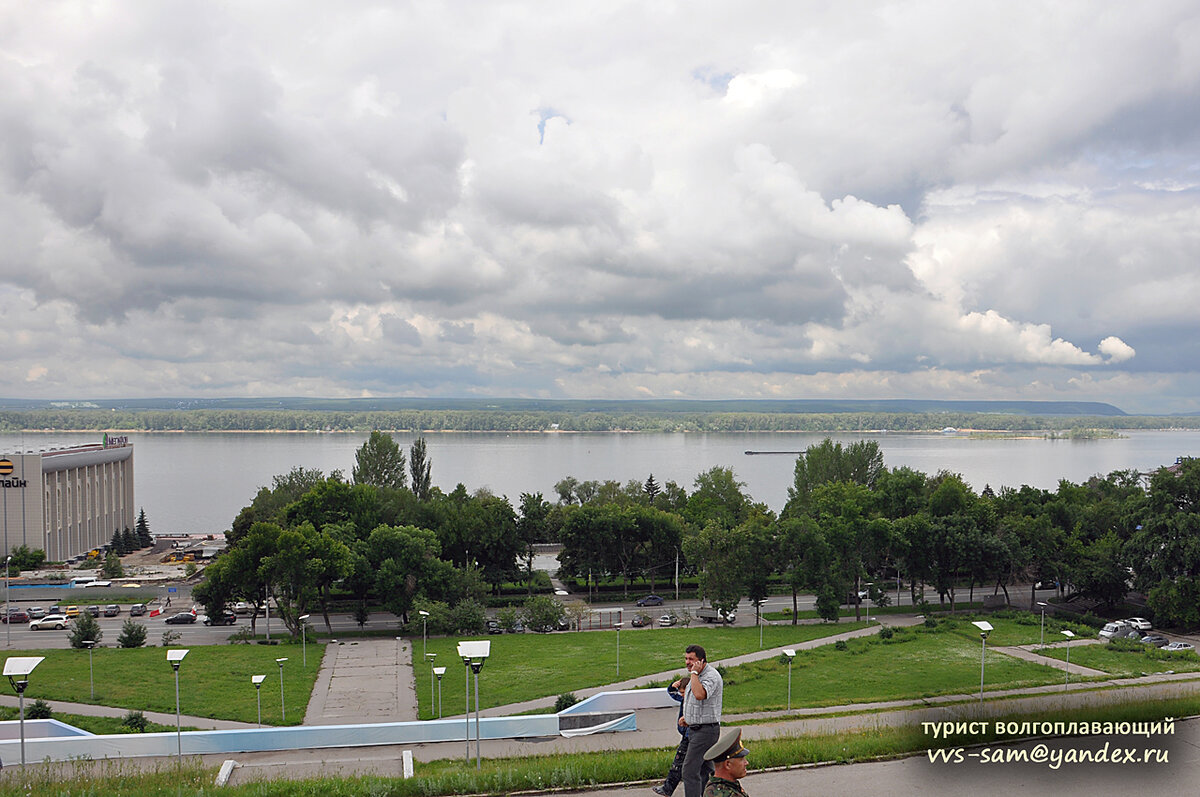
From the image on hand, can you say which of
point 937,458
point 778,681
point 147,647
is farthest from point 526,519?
point 937,458

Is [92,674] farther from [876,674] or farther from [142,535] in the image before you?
[142,535]

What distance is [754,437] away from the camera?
189125 millimetres

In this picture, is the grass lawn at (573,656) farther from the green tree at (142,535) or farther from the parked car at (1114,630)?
the green tree at (142,535)

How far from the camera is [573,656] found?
25.3 meters

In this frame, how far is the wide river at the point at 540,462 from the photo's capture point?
262 feet

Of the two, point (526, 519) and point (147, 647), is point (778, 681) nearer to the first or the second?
point (147, 647)

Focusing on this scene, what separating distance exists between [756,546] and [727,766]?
26.5 metres

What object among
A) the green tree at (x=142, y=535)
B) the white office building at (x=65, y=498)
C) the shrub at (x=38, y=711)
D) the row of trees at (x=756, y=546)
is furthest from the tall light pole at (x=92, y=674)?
the green tree at (x=142, y=535)

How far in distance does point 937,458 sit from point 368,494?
103 m

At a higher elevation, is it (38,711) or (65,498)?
(65,498)

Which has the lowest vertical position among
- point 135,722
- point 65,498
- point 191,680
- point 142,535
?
point 142,535

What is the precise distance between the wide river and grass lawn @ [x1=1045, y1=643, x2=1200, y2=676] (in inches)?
1788

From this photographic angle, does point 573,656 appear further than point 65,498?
No

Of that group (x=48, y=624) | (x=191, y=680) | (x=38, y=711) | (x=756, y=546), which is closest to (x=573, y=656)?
(x=756, y=546)
